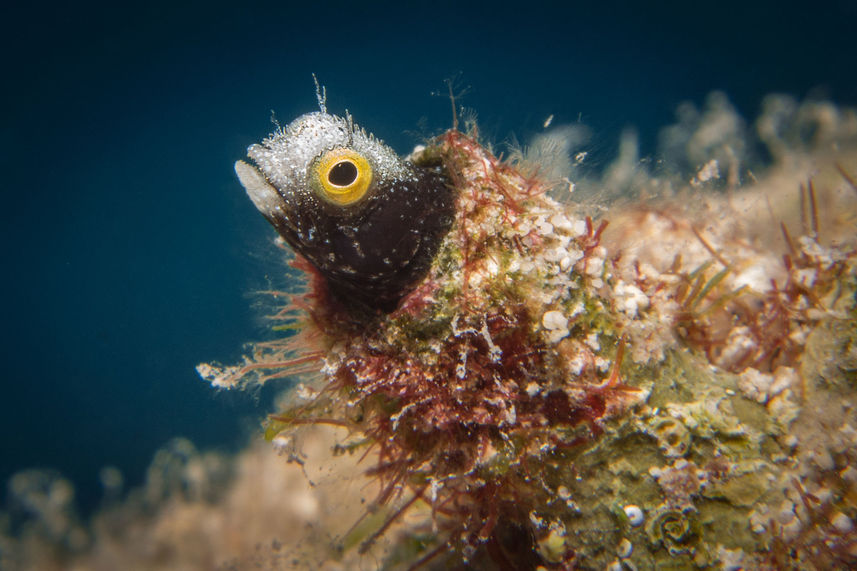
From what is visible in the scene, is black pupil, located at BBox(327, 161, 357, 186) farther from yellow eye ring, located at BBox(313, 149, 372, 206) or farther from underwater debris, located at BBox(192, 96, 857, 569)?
underwater debris, located at BBox(192, 96, 857, 569)

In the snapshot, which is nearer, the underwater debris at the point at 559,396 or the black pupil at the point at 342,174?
the black pupil at the point at 342,174

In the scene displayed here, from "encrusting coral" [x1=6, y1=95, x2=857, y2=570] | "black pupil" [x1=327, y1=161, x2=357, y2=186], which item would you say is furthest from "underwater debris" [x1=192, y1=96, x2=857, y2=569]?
"black pupil" [x1=327, y1=161, x2=357, y2=186]

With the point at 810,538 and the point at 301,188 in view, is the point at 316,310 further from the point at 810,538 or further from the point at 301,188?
the point at 810,538

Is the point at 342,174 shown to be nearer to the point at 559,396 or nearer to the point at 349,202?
the point at 349,202

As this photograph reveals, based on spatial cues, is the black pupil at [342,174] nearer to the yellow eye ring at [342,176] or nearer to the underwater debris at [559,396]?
the yellow eye ring at [342,176]

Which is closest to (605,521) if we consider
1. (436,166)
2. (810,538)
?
(810,538)

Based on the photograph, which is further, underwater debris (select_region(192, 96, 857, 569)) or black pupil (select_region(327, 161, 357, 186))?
underwater debris (select_region(192, 96, 857, 569))

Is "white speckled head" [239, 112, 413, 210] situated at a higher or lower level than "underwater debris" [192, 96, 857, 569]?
higher

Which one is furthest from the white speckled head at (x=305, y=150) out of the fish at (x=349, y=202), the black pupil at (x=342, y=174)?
the black pupil at (x=342, y=174)

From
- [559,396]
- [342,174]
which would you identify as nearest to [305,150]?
[342,174]
